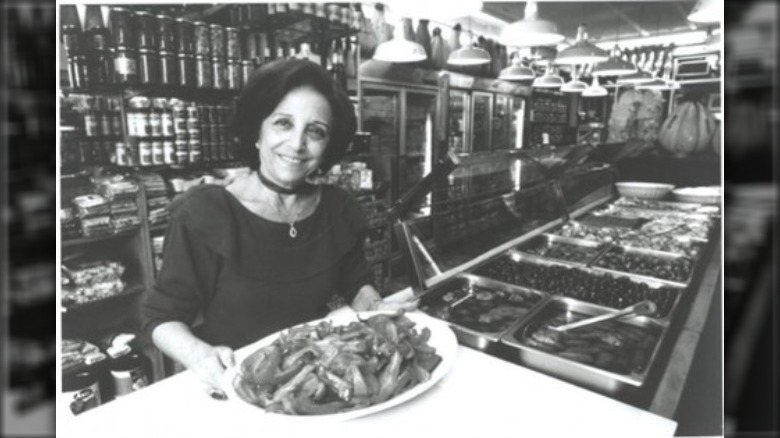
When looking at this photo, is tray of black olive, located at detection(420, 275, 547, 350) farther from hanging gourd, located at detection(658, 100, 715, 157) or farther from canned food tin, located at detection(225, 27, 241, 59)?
hanging gourd, located at detection(658, 100, 715, 157)

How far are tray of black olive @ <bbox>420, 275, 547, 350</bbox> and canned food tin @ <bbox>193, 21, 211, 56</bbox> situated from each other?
146cm

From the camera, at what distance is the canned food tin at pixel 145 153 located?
1.91 metres

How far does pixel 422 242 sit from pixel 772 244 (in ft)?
2.88

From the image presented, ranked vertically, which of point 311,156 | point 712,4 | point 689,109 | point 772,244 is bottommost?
point 772,244

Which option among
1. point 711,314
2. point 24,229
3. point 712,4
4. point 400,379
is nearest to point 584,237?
point 711,314

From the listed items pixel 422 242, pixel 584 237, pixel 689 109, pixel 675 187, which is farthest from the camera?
pixel 675 187

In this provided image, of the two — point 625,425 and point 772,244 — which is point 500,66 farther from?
point 625,425

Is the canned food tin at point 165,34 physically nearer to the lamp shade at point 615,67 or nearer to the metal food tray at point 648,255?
the metal food tray at point 648,255

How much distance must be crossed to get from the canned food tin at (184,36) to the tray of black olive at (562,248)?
165 cm

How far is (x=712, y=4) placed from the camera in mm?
1636

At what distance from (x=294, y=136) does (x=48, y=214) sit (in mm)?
686

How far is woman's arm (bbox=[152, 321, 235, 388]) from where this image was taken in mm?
980

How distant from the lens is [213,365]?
982mm

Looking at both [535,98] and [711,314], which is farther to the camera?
[535,98]
